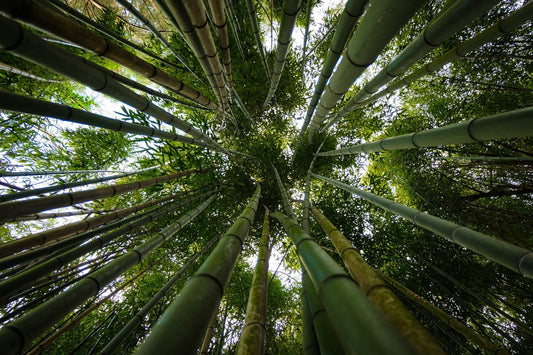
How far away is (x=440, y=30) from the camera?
125 centimetres

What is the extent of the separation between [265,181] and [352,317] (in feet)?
13.9

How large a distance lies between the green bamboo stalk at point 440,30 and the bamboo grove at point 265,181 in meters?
0.01

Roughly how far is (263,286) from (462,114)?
5.08 meters

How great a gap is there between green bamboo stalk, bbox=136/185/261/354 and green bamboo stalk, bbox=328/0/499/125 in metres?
1.75

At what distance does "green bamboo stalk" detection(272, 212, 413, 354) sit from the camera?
512 mm

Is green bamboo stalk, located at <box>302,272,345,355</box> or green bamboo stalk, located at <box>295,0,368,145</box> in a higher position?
green bamboo stalk, located at <box>295,0,368,145</box>

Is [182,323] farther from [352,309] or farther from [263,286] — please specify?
[263,286]

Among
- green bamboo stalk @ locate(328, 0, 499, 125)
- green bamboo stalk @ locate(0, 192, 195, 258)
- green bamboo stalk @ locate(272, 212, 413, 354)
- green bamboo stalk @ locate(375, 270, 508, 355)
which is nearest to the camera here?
green bamboo stalk @ locate(272, 212, 413, 354)

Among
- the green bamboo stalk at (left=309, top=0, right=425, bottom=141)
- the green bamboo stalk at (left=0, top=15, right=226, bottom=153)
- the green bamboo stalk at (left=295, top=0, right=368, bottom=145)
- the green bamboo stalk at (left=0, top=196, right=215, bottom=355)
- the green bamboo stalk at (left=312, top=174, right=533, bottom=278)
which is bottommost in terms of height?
the green bamboo stalk at (left=0, top=196, right=215, bottom=355)

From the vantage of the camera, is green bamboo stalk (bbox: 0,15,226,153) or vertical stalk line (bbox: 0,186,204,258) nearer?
green bamboo stalk (bbox: 0,15,226,153)

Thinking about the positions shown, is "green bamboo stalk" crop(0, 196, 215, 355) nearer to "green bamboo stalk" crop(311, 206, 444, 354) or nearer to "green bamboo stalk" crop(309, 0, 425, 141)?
"green bamboo stalk" crop(311, 206, 444, 354)

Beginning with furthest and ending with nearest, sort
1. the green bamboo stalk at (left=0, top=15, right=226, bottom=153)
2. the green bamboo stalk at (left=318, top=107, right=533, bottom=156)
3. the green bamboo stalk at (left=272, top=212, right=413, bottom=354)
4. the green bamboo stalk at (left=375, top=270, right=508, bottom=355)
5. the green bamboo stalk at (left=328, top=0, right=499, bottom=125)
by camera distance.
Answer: the green bamboo stalk at (left=375, top=270, right=508, bottom=355) < the green bamboo stalk at (left=328, top=0, right=499, bottom=125) < the green bamboo stalk at (left=318, top=107, right=533, bottom=156) < the green bamboo stalk at (left=0, top=15, right=226, bottom=153) < the green bamboo stalk at (left=272, top=212, right=413, bottom=354)

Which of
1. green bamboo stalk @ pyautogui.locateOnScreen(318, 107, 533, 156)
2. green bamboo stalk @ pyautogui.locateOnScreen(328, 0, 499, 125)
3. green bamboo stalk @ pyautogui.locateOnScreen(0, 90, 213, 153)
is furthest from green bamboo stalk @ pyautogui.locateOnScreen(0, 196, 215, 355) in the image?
green bamboo stalk @ pyautogui.locateOnScreen(328, 0, 499, 125)

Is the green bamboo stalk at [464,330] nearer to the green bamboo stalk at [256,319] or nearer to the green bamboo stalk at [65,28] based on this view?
the green bamboo stalk at [256,319]
